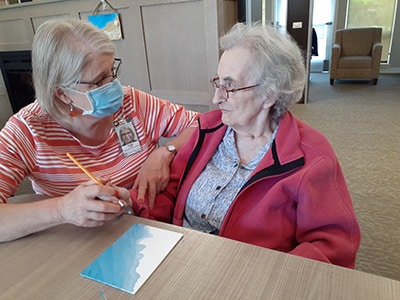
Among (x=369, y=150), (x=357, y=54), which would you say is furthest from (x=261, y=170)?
(x=357, y=54)

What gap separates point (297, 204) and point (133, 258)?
1.63 ft

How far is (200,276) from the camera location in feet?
2.05

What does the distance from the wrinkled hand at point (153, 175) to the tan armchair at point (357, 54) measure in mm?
5549

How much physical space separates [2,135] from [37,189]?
0.26 metres

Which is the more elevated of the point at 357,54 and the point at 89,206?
the point at 89,206

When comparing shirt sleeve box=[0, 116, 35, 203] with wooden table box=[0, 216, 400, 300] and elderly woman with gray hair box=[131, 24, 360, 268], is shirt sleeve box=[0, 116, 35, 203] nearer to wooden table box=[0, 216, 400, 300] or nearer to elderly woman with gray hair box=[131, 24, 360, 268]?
wooden table box=[0, 216, 400, 300]

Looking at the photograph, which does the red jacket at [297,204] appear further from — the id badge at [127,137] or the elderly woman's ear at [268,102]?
the id badge at [127,137]

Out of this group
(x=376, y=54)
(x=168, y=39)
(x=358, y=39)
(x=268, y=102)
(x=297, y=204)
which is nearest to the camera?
(x=297, y=204)

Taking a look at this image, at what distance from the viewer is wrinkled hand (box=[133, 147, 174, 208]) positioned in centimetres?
108

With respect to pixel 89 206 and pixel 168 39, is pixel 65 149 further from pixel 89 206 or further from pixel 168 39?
pixel 168 39

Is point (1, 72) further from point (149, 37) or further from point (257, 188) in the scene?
point (257, 188)

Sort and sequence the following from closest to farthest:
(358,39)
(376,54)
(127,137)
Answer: (127,137) → (376,54) → (358,39)

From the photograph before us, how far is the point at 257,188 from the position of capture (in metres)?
0.94

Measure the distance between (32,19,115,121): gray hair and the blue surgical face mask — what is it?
0.26 ft
